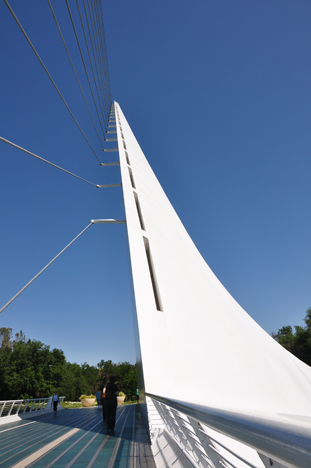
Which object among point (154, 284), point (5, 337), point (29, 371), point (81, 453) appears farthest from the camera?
point (5, 337)

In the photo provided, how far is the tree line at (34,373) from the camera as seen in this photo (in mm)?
26031

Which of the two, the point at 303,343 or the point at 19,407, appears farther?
the point at 303,343

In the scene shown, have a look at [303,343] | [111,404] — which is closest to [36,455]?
[111,404]

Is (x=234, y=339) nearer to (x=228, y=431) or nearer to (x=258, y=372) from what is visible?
(x=258, y=372)

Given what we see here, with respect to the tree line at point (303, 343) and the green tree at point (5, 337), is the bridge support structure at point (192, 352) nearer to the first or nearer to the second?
the tree line at point (303, 343)

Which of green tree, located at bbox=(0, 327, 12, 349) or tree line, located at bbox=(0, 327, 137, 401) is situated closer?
tree line, located at bbox=(0, 327, 137, 401)

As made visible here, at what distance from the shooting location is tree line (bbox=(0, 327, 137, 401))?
26031 millimetres

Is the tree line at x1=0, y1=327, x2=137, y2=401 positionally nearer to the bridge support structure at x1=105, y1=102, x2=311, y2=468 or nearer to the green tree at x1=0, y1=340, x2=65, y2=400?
the green tree at x1=0, y1=340, x2=65, y2=400

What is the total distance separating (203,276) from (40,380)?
93.2ft

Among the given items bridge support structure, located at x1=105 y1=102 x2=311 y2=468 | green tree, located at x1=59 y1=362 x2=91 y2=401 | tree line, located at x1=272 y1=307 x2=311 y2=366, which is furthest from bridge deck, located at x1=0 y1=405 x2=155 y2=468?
green tree, located at x1=59 y1=362 x2=91 y2=401

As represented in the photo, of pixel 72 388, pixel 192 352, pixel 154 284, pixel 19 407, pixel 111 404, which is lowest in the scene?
pixel 111 404

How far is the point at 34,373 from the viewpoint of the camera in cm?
2722

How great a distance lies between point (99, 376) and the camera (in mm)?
45062

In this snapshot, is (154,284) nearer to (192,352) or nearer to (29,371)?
(192,352)
